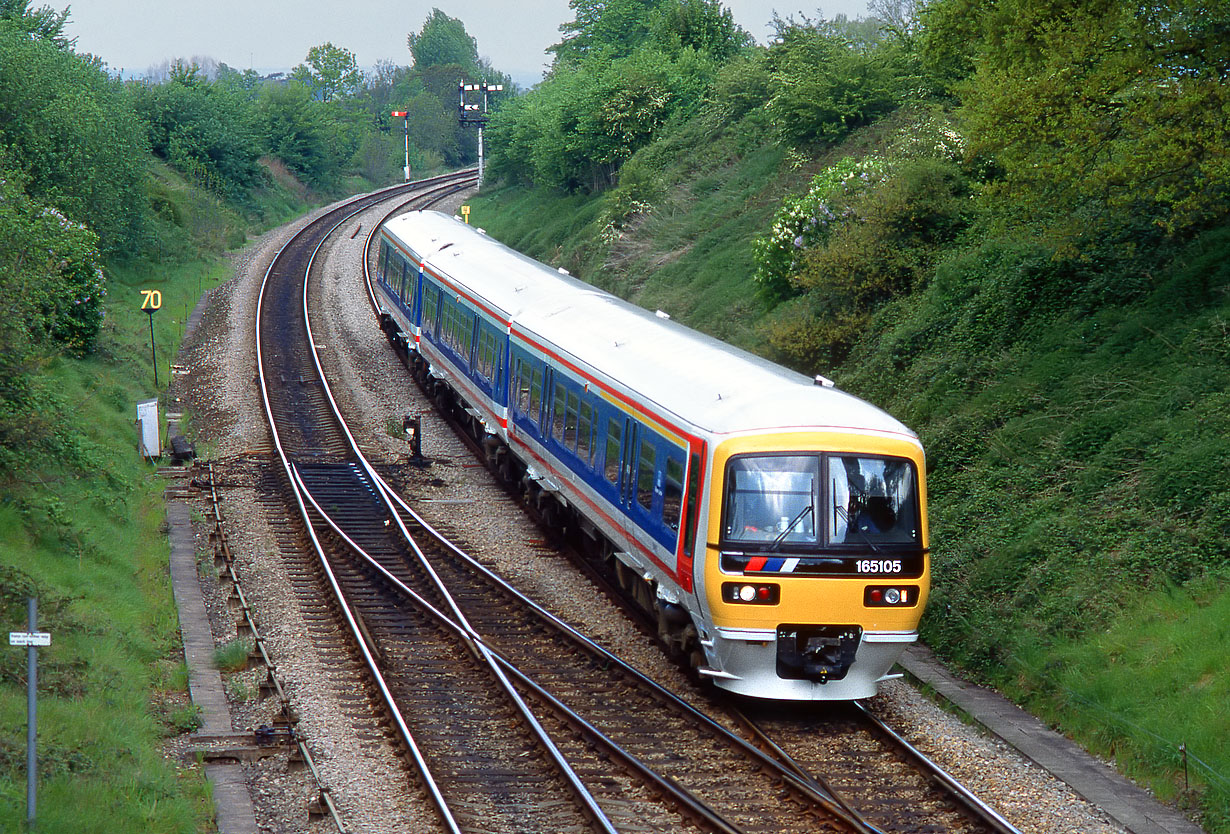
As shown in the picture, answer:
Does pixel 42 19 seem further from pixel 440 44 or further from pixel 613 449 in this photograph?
pixel 440 44

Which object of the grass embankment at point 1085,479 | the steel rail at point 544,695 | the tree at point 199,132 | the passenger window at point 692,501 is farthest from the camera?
the tree at point 199,132

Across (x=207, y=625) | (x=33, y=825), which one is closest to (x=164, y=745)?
(x=33, y=825)

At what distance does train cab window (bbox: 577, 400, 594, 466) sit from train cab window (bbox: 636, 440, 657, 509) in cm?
187

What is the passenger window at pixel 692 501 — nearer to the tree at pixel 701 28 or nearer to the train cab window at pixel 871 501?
the train cab window at pixel 871 501

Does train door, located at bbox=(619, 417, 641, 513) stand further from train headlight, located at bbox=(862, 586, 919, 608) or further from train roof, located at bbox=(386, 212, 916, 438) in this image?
train headlight, located at bbox=(862, 586, 919, 608)

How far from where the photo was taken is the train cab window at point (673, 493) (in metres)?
12.2

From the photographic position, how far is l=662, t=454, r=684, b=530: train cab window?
12188 millimetres

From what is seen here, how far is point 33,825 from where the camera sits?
26.9ft

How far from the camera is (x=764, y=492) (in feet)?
37.3

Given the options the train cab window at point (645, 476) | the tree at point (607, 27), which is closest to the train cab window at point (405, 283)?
the train cab window at point (645, 476)

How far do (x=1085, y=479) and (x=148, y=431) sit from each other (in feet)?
53.1

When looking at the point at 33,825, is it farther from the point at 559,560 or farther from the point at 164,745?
the point at 559,560

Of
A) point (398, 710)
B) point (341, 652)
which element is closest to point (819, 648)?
point (398, 710)

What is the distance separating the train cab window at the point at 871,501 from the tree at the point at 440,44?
135022 millimetres
